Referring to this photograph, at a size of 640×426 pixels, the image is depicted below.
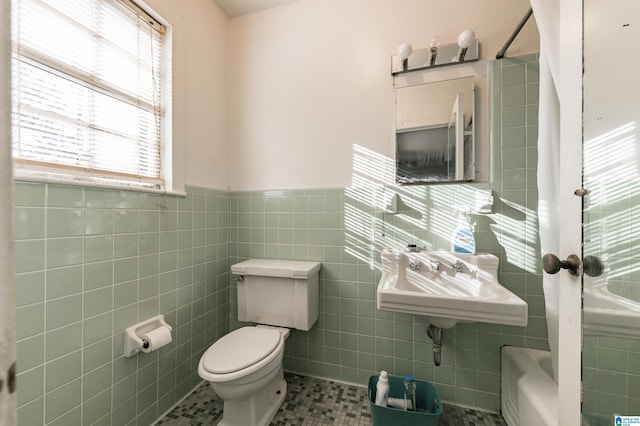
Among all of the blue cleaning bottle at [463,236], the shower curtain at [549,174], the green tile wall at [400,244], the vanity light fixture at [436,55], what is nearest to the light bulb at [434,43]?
the vanity light fixture at [436,55]

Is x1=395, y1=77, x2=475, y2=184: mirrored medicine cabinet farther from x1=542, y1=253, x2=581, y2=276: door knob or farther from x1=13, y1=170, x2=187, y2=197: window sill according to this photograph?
x1=13, y1=170, x2=187, y2=197: window sill

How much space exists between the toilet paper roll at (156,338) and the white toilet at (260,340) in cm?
23

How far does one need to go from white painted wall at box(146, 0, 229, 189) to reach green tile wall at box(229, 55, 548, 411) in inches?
13.6

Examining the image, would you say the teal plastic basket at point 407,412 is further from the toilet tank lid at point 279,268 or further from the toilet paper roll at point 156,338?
the toilet paper roll at point 156,338

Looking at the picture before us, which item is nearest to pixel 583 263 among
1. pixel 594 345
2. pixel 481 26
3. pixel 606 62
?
pixel 594 345

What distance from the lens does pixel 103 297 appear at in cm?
113

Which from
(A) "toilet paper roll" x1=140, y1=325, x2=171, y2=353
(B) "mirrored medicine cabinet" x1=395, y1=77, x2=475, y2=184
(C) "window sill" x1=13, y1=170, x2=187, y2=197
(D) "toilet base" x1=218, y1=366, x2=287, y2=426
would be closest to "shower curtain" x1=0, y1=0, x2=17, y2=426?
(C) "window sill" x1=13, y1=170, x2=187, y2=197

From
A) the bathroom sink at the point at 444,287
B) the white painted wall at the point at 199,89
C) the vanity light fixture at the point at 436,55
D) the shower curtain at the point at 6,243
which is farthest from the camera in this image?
the white painted wall at the point at 199,89

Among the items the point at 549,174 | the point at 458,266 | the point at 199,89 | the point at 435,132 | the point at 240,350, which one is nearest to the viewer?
the point at 549,174

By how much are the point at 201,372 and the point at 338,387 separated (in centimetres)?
90

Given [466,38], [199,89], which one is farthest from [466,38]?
[199,89]

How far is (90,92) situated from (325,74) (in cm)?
126

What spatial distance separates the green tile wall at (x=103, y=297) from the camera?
3.02 ft

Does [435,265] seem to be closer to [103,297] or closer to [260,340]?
[260,340]
